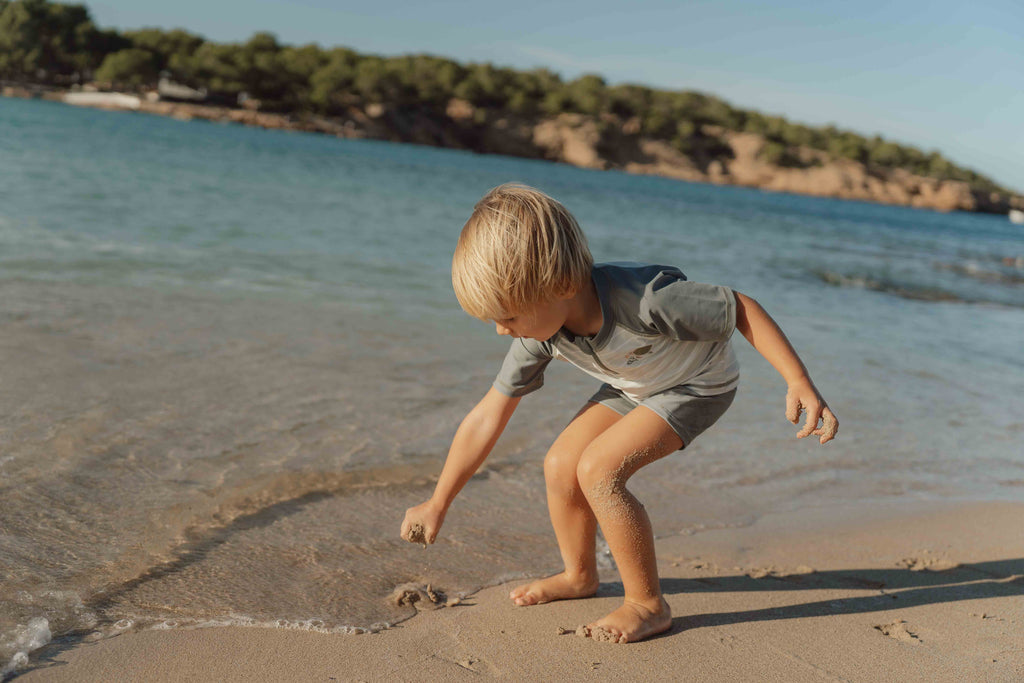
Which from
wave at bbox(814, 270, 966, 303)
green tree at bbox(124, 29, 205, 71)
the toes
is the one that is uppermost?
green tree at bbox(124, 29, 205, 71)

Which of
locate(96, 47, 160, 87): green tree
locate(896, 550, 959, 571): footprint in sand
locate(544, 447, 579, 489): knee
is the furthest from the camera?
locate(96, 47, 160, 87): green tree

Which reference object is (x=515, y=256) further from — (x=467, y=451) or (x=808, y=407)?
(x=808, y=407)

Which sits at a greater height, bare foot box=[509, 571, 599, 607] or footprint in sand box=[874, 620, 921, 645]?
footprint in sand box=[874, 620, 921, 645]

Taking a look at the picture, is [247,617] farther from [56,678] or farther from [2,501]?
[2,501]

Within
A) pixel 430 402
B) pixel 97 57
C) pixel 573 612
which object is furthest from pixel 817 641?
pixel 97 57

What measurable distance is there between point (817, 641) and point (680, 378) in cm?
79

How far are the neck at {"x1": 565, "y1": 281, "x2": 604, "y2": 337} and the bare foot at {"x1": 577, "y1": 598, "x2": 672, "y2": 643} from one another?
753 mm

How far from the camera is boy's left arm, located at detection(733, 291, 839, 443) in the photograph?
6.46ft

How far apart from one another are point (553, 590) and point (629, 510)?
0.39 meters

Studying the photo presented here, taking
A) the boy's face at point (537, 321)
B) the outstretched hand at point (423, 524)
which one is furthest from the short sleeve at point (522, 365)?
the outstretched hand at point (423, 524)

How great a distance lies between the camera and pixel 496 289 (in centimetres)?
192

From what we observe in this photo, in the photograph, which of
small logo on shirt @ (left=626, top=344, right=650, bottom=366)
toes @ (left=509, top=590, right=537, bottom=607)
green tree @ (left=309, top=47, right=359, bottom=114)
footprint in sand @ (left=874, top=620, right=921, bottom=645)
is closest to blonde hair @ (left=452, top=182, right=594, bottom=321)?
small logo on shirt @ (left=626, top=344, right=650, bottom=366)

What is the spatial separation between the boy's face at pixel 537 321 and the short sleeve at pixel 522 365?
0.38 feet

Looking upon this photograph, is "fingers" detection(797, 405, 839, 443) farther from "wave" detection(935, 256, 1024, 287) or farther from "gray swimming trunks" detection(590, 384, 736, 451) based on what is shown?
"wave" detection(935, 256, 1024, 287)
